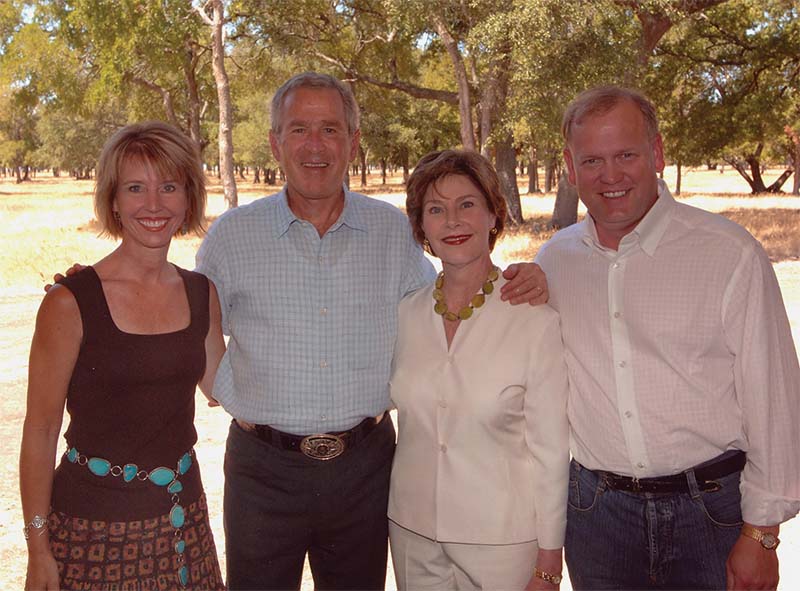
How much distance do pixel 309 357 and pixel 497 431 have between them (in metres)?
0.89

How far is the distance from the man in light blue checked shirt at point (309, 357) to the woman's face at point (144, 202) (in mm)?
503

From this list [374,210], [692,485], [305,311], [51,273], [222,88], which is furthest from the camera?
[222,88]

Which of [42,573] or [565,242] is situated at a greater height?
[565,242]

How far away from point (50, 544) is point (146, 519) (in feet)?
1.09

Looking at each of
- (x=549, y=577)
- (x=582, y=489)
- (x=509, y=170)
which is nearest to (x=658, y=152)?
(x=582, y=489)

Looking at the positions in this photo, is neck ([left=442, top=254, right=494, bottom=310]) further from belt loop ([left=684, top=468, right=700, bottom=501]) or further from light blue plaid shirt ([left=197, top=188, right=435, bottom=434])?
belt loop ([left=684, top=468, right=700, bottom=501])

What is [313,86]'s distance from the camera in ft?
11.4

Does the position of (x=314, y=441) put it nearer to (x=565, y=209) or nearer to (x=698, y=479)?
(x=698, y=479)

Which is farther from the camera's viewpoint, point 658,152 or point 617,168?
point 658,152

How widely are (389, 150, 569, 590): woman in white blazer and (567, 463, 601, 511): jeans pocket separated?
16 centimetres

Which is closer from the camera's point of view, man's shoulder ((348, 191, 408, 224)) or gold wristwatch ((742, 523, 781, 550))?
gold wristwatch ((742, 523, 781, 550))

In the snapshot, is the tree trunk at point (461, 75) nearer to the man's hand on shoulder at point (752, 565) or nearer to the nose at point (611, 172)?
the nose at point (611, 172)

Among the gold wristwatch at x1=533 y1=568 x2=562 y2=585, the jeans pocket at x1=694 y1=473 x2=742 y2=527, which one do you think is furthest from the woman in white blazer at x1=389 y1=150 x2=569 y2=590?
the jeans pocket at x1=694 y1=473 x2=742 y2=527

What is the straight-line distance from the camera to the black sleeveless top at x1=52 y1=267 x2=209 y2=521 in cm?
273
